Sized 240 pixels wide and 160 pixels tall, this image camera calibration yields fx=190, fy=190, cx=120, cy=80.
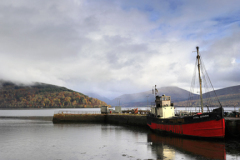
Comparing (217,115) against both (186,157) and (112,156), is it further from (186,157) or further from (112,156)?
(112,156)

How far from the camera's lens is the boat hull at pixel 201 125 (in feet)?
108

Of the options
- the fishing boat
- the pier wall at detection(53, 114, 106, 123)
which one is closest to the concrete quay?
the pier wall at detection(53, 114, 106, 123)

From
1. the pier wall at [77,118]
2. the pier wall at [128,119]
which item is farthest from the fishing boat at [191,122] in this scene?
the pier wall at [77,118]

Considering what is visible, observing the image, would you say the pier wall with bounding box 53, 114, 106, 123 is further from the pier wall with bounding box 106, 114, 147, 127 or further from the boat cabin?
the boat cabin

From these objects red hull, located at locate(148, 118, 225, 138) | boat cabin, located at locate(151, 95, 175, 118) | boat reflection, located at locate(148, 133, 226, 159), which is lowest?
boat reflection, located at locate(148, 133, 226, 159)

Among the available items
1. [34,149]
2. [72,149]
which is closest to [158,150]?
[72,149]

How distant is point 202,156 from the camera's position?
87.2 ft

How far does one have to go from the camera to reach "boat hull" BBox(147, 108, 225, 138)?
108 feet

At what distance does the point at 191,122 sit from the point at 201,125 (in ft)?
6.52

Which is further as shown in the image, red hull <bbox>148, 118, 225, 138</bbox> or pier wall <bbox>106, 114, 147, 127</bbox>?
pier wall <bbox>106, 114, 147, 127</bbox>

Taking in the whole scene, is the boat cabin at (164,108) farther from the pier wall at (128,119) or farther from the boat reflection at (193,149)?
the pier wall at (128,119)

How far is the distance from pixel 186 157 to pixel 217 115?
10.7 m

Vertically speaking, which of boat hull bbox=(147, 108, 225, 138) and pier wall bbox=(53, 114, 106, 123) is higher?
boat hull bbox=(147, 108, 225, 138)

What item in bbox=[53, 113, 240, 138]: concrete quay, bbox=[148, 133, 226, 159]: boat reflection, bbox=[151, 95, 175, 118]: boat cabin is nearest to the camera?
bbox=[148, 133, 226, 159]: boat reflection
